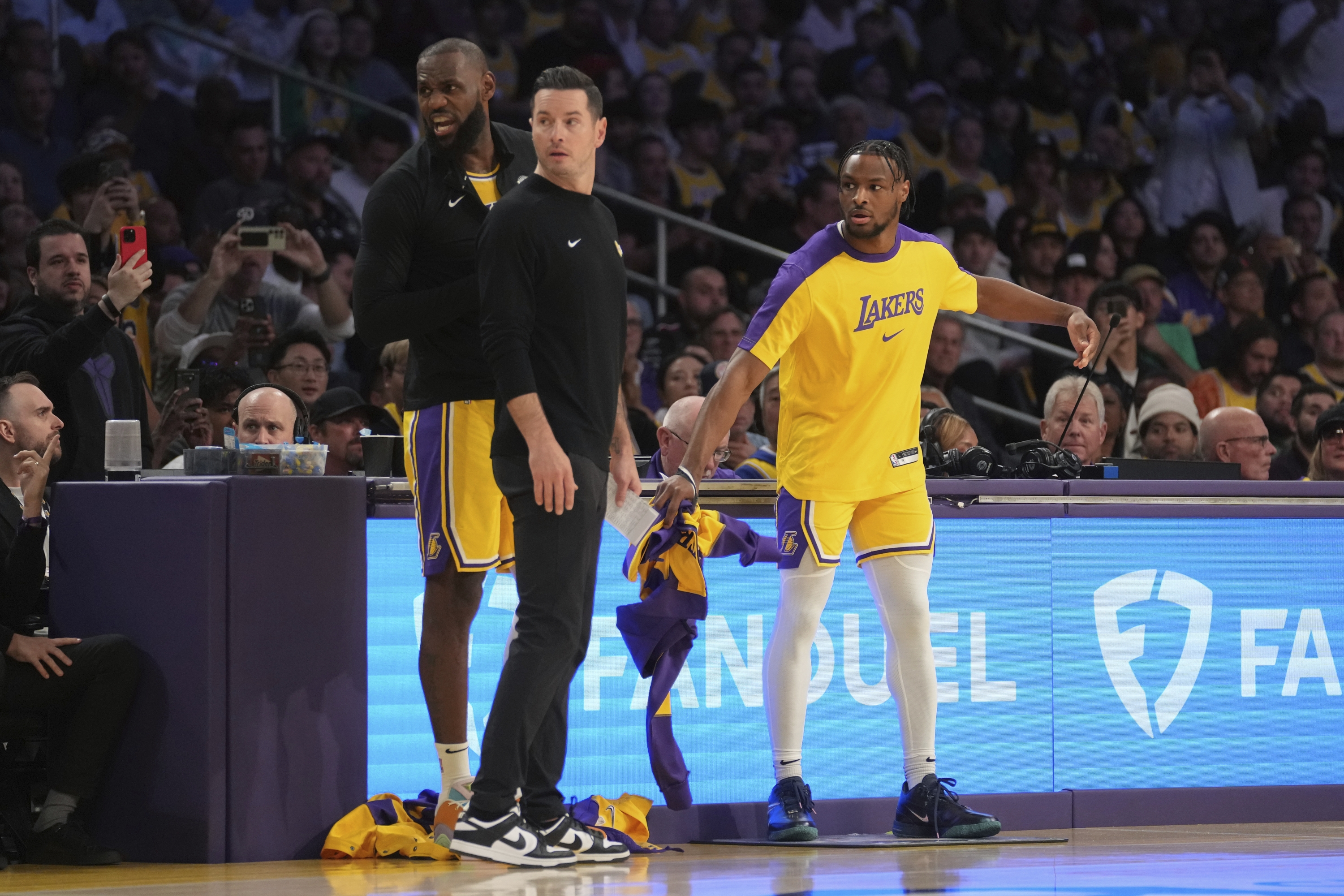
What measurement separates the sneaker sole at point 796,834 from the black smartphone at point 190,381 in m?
3.32

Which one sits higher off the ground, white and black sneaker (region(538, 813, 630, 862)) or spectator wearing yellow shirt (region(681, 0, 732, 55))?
spectator wearing yellow shirt (region(681, 0, 732, 55))

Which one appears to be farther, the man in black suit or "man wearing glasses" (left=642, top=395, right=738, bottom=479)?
"man wearing glasses" (left=642, top=395, right=738, bottom=479)

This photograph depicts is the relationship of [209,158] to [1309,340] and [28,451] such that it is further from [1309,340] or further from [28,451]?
[1309,340]

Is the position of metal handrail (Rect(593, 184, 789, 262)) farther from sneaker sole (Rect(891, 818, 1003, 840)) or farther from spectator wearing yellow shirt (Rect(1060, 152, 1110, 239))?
sneaker sole (Rect(891, 818, 1003, 840))

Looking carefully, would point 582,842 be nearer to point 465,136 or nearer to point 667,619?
point 667,619

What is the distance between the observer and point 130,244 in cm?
560

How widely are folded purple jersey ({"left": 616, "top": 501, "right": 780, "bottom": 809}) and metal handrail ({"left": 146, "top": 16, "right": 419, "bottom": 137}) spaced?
5.04m

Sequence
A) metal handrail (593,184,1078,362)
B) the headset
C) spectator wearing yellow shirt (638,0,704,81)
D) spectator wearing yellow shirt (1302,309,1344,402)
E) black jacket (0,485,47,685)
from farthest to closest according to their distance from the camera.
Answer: spectator wearing yellow shirt (638,0,704,81)
spectator wearing yellow shirt (1302,309,1344,402)
metal handrail (593,184,1078,362)
the headset
black jacket (0,485,47,685)

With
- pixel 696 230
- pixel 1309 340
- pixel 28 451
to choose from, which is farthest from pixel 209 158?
pixel 1309 340

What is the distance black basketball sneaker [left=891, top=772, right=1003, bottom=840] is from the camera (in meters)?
4.63

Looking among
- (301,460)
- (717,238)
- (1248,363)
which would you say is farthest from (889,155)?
(1248,363)

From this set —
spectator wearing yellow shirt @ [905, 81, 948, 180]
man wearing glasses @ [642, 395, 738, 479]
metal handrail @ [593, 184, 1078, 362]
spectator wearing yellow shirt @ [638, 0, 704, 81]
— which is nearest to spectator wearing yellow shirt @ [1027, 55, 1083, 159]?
spectator wearing yellow shirt @ [905, 81, 948, 180]

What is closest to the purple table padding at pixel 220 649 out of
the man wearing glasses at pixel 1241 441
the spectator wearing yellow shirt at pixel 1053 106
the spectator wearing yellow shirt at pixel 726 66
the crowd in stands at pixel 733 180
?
the crowd in stands at pixel 733 180

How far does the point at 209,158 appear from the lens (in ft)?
28.9
